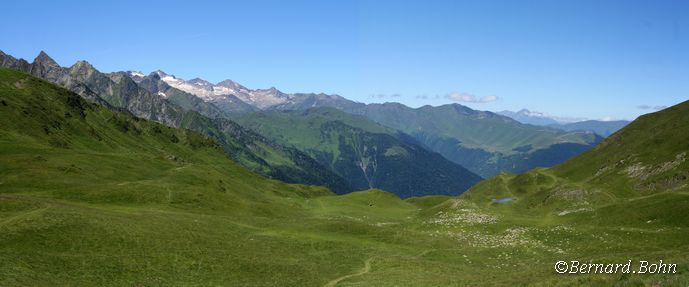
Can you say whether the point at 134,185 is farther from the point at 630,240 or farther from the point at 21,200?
the point at 630,240

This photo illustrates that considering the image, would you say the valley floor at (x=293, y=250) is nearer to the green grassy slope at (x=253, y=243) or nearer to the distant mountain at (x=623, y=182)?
the green grassy slope at (x=253, y=243)

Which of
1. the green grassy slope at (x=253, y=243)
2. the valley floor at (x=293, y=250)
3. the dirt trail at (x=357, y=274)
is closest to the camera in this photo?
the valley floor at (x=293, y=250)

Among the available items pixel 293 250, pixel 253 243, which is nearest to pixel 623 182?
pixel 293 250

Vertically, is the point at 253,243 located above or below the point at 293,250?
above

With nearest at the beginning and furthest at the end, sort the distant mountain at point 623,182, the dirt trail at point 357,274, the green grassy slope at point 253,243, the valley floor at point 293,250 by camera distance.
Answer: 1. the valley floor at point 293,250
2. the green grassy slope at point 253,243
3. the dirt trail at point 357,274
4. the distant mountain at point 623,182

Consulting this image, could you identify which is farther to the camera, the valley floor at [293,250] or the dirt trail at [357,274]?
the dirt trail at [357,274]

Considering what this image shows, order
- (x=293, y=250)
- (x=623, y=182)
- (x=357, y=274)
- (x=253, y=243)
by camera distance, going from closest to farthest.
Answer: (x=357, y=274) → (x=293, y=250) → (x=253, y=243) → (x=623, y=182)

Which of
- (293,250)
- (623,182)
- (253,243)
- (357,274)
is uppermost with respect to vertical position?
(623,182)

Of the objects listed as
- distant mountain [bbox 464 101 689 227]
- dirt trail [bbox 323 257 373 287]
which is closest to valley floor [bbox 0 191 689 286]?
dirt trail [bbox 323 257 373 287]

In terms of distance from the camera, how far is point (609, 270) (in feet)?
132

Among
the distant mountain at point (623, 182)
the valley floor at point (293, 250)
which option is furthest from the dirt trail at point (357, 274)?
the distant mountain at point (623, 182)

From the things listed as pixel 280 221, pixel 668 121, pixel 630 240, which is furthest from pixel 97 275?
pixel 668 121

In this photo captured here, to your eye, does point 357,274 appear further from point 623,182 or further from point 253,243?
point 623,182

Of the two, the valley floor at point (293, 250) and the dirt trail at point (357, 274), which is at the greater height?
the valley floor at point (293, 250)
